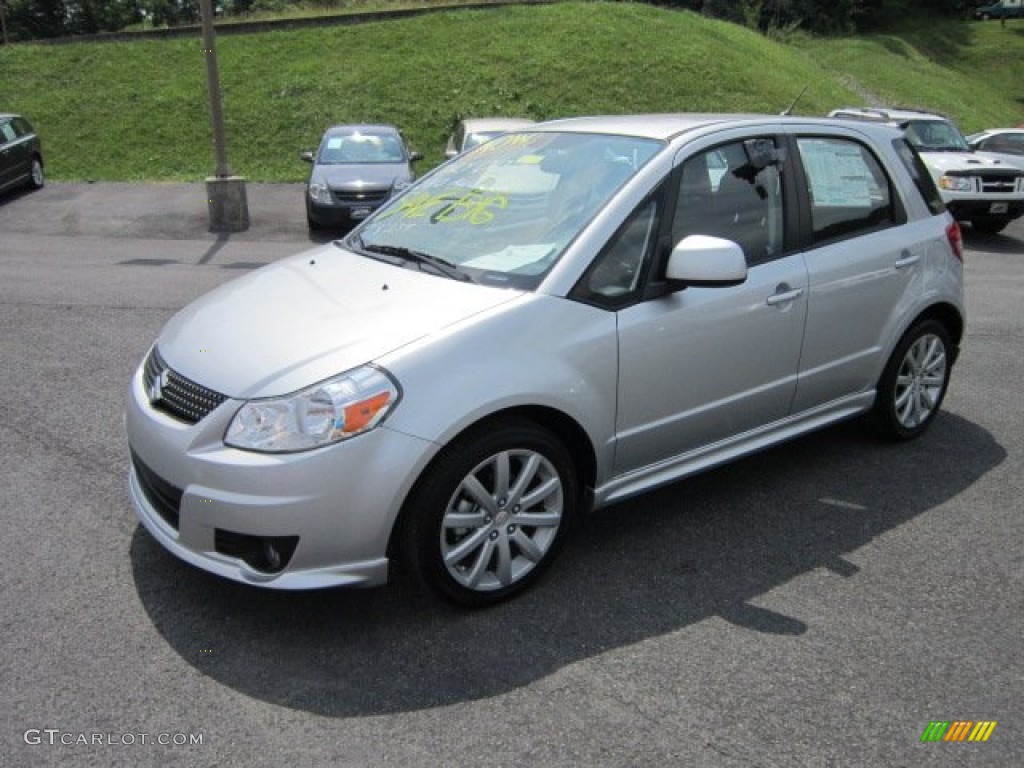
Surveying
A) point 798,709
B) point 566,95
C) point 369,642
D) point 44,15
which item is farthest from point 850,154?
point 44,15

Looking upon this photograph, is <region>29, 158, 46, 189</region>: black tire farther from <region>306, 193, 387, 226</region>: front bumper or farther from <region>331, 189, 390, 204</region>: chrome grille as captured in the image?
<region>331, 189, 390, 204</region>: chrome grille

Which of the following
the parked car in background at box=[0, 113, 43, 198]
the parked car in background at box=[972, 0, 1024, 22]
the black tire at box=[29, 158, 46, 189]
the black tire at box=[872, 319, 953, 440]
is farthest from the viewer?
the parked car in background at box=[972, 0, 1024, 22]

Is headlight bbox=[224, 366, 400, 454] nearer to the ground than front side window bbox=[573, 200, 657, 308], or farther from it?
nearer to the ground

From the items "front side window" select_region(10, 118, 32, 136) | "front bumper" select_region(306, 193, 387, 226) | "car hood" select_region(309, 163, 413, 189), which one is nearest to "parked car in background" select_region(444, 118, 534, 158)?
"car hood" select_region(309, 163, 413, 189)

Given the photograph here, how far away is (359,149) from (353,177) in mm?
1196

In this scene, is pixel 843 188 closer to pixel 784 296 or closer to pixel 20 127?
pixel 784 296

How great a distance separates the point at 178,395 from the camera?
3162 mm

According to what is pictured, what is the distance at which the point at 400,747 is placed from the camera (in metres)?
2.54

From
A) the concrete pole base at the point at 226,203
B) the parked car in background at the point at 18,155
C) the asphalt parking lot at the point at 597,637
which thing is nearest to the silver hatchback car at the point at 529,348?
the asphalt parking lot at the point at 597,637

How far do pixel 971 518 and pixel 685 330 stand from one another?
5.50ft

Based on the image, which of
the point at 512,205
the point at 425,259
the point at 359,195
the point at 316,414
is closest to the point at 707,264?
the point at 512,205

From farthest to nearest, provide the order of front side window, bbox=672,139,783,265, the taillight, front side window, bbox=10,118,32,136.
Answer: front side window, bbox=10,118,32,136 < the taillight < front side window, bbox=672,139,783,265

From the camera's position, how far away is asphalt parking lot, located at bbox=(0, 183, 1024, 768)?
257 centimetres

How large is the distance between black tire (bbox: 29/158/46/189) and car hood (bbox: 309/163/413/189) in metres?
7.31
